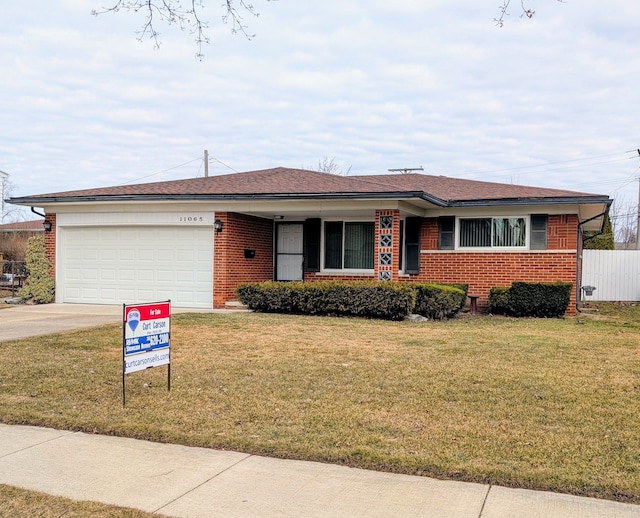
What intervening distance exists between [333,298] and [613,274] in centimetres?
1363

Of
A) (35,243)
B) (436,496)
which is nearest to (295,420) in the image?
(436,496)

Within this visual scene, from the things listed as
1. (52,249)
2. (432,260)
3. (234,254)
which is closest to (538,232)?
(432,260)

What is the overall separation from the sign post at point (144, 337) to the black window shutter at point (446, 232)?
11715 mm

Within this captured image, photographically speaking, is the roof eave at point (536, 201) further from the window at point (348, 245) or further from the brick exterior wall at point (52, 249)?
the brick exterior wall at point (52, 249)

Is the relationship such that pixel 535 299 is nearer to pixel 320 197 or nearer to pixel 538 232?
pixel 538 232

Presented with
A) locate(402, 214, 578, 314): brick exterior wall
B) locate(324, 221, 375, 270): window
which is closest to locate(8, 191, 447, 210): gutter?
locate(402, 214, 578, 314): brick exterior wall

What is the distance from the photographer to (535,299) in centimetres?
1564

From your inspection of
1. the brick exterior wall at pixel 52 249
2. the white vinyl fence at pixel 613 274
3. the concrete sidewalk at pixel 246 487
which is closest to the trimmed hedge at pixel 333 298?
the brick exterior wall at pixel 52 249

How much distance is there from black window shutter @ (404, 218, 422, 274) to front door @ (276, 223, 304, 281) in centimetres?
304

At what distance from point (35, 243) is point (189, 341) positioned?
9400 mm

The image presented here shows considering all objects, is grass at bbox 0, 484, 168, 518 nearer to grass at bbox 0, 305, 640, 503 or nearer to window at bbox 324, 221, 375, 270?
grass at bbox 0, 305, 640, 503

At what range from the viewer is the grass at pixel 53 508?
3926 mm

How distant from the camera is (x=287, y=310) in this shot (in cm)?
1480

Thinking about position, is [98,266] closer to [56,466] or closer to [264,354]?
[264,354]
